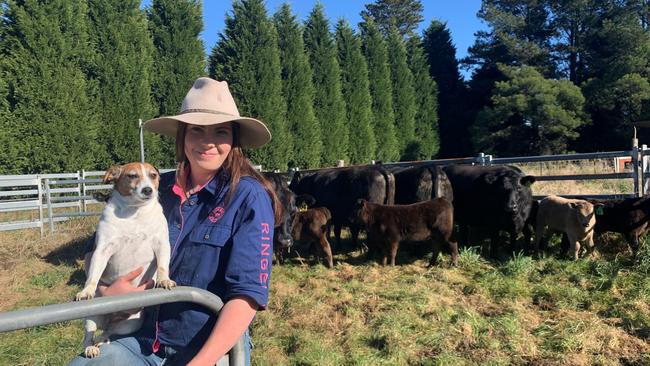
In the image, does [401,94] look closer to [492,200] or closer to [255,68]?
[255,68]

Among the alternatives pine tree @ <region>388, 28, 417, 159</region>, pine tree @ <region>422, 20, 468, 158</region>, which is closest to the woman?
pine tree @ <region>388, 28, 417, 159</region>

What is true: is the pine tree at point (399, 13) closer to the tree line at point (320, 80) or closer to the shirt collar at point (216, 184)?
the tree line at point (320, 80)

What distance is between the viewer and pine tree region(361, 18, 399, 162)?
2467cm

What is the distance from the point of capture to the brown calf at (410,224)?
697 cm

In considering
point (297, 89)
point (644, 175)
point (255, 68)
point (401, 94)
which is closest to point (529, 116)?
point (401, 94)

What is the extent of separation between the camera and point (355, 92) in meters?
23.2

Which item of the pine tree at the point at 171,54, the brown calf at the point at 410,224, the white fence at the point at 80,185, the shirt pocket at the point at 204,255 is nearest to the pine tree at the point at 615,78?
the white fence at the point at 80,185

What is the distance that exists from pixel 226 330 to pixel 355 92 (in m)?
22.1

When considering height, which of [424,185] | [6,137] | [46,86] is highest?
[46,86]

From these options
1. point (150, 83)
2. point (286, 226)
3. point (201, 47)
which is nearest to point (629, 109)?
point (201, 47)

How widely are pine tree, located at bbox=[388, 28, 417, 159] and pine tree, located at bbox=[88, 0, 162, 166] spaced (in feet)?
44.7

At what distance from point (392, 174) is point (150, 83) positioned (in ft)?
36.9

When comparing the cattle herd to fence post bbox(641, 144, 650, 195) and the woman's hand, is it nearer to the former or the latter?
fence post bbox(641, 144, 650, 195)

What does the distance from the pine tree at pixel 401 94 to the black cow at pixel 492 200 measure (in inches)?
686
